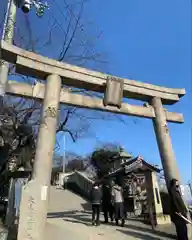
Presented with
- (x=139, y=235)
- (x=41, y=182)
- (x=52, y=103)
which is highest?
(x=52, y=103)

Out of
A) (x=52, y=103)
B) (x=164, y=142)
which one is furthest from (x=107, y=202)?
(x=52, y=103)

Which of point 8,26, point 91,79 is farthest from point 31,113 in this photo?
point 8,26

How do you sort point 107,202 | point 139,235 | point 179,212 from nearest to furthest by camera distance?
point 179,212 < point 139,235 < point 107,202

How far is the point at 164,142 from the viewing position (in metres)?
9.20

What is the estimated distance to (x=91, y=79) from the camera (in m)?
8.93

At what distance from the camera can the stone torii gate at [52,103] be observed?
6.58 meters

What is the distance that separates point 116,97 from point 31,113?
4.21 meters

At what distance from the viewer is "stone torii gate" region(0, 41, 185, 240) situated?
6578 mm

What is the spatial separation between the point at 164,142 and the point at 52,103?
13.4 feet

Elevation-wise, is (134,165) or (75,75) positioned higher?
(75,75)

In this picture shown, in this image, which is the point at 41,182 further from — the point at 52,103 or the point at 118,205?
the point at 118,205

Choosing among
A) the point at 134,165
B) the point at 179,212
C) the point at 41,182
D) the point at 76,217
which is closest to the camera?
the point at 41,182

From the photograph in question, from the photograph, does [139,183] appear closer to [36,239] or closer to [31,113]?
[31,113]

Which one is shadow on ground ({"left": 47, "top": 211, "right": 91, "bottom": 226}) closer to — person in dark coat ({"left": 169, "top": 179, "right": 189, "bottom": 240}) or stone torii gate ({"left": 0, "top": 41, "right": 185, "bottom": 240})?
person in dark coat ({"left": 169, "top": 179, "right": 189, "bottom": 240})
